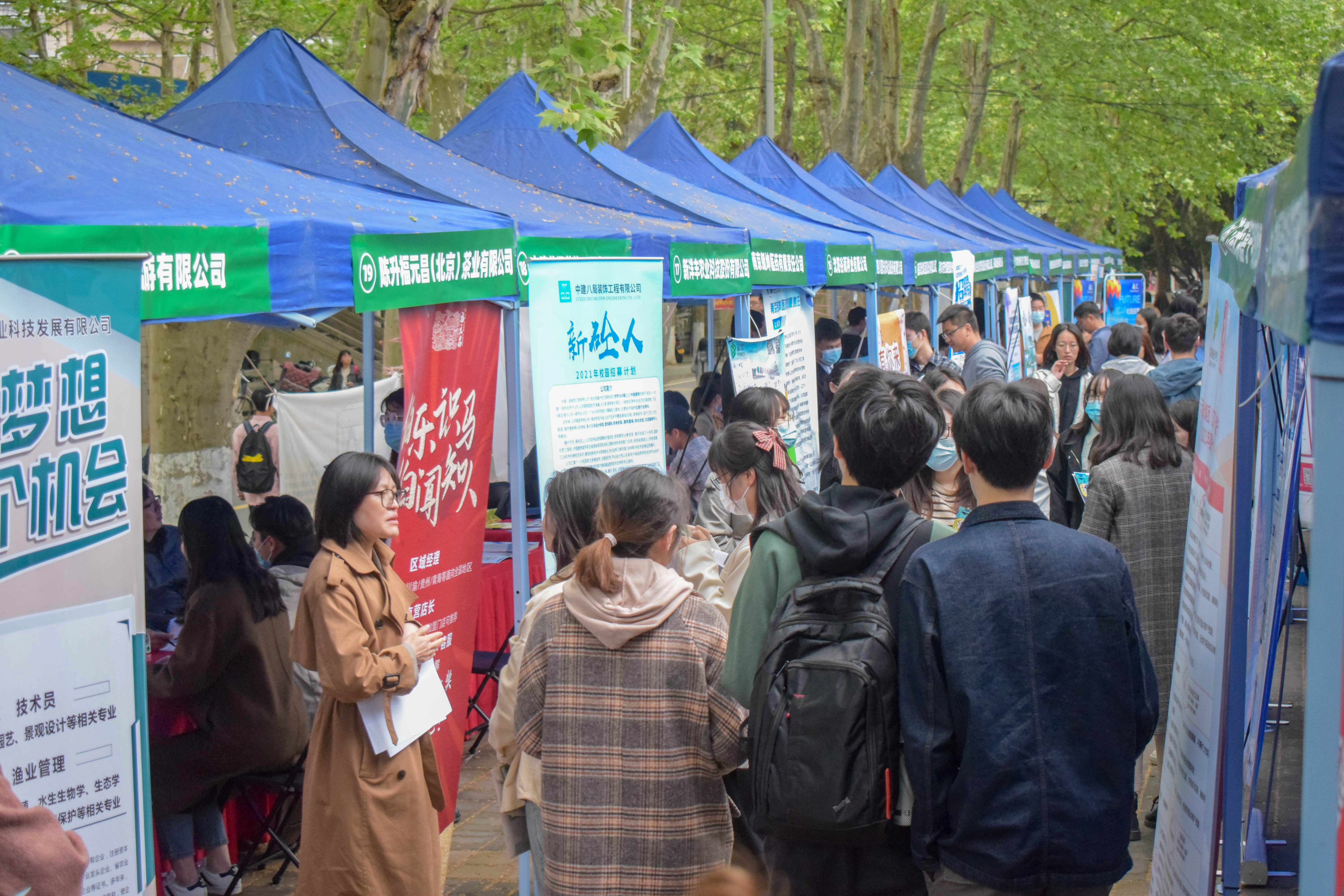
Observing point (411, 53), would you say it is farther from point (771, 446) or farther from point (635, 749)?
point (635, 749)

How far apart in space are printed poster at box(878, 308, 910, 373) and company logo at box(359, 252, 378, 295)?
19.1 feet

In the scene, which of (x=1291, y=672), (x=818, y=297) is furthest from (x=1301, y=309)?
(x=818, y=297)

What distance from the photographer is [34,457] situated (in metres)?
2.61

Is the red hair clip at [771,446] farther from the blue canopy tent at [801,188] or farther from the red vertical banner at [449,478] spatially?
the blue canopy tent at [801,188]

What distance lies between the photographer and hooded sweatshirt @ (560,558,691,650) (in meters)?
2.97

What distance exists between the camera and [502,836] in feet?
18.2

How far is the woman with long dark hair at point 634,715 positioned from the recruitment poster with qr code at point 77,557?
3.07ft

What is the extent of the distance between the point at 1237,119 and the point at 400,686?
2792 centimetres

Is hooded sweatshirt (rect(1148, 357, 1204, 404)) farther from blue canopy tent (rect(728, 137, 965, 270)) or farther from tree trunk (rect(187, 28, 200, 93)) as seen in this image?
tree trunk (rect(187, 28, 200, 93))

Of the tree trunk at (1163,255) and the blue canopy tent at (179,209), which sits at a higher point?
the tree trunk at (1163,255)

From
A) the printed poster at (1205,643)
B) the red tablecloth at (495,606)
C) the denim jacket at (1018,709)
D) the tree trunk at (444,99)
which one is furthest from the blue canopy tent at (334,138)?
the tree trunk at (444,99)

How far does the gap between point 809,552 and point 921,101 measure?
24.4m

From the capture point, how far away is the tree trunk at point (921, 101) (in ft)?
82.4

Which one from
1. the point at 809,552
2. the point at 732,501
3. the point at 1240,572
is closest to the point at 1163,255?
the point at 732,501
